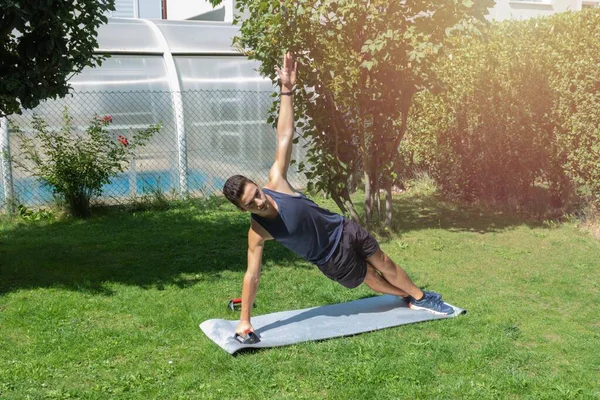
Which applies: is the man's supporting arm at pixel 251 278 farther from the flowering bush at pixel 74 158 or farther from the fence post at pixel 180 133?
the fence post at pixel 180 133

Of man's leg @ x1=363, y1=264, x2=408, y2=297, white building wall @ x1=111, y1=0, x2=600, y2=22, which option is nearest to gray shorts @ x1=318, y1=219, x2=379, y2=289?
man's leg @ x1=363, y1=264, x2=408, y2=297

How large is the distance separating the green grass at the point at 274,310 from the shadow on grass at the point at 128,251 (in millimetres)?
30

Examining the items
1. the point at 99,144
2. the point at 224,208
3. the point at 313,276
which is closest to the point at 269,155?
the point at 224,208

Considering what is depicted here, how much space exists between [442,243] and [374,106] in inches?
74.2

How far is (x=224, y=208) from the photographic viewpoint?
10312mm

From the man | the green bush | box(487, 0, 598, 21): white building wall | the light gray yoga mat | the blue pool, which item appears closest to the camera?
the man

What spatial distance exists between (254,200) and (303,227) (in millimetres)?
503

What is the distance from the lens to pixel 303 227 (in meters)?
4.63

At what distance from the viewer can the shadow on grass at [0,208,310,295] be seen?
6.35 metres

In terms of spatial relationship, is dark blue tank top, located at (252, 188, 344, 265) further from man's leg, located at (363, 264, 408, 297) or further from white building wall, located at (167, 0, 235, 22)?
white building wall, located at (167, 0, 235, 22)

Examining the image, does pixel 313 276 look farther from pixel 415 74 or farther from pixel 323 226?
pixel 415 74

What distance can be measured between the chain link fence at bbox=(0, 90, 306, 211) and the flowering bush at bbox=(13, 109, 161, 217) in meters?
0.23

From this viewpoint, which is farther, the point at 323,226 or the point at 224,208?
the point at 224,208

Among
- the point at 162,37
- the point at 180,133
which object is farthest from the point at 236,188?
the point at 162,37
